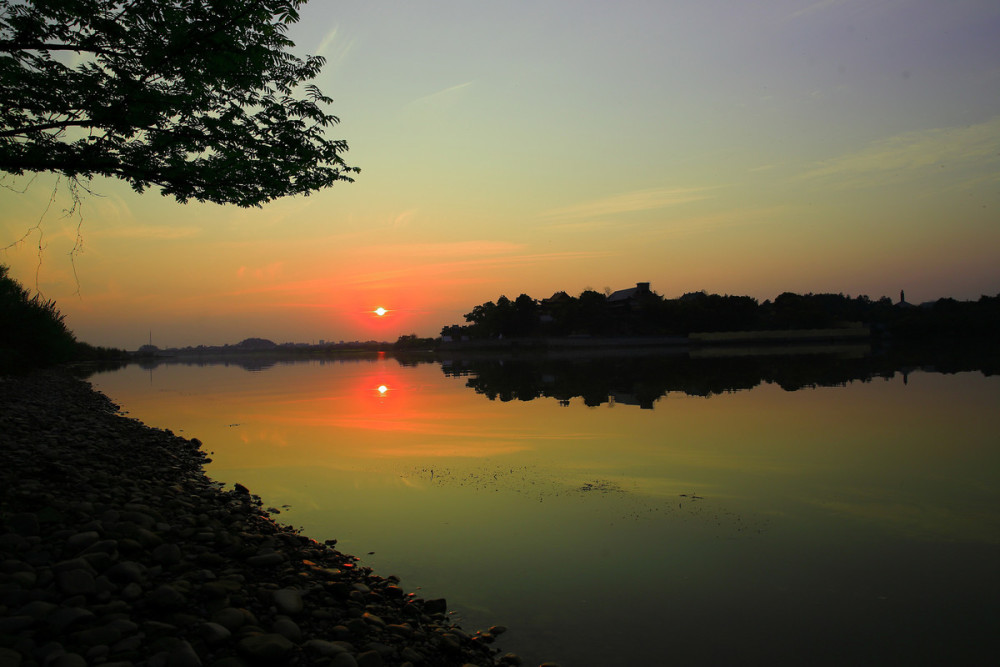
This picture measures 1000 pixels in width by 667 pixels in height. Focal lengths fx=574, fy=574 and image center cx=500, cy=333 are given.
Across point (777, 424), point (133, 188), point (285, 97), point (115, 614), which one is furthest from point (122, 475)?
point (777, 424)

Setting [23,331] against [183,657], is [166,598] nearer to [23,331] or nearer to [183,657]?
[183,657]

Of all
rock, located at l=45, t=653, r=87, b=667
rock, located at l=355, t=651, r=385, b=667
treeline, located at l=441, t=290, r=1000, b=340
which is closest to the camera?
rock, located at l=45, t=653, r=87, b=667

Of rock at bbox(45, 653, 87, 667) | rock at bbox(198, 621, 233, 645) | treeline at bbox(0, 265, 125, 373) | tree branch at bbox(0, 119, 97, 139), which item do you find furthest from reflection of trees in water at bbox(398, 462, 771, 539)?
treeline at bbox(0, 265, 125, 373)

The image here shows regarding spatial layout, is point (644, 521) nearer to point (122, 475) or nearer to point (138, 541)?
point (138, 541)

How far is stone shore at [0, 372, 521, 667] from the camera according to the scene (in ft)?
17.1

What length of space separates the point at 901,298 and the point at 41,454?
240 meters

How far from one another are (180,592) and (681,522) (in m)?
7.91

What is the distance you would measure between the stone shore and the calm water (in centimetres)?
102

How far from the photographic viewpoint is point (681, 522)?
10.3 m

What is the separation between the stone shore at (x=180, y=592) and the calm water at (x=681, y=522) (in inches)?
40.3

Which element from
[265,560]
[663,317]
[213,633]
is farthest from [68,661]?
[663,317]

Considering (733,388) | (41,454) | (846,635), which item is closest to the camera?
(846,635)

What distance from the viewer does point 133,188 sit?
12.8 meters

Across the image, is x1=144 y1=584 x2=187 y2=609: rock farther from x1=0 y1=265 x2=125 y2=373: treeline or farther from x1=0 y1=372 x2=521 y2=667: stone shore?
x1=0 y1=265 x2=125 y2=373: treeline
